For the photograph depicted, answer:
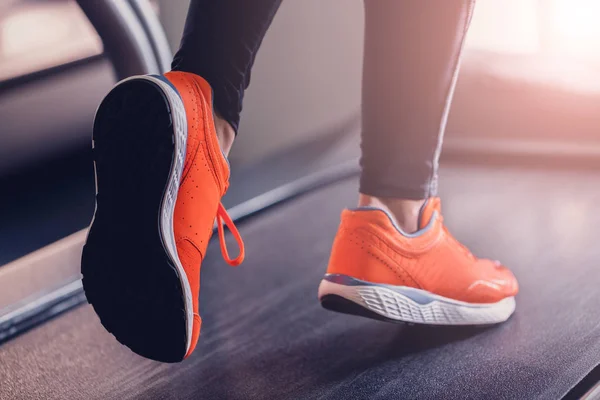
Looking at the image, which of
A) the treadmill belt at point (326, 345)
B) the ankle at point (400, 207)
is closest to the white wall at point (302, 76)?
the treadmill belt at point (326, 345)

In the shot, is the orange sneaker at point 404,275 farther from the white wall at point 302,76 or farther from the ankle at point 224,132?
the white wall at point 302,76

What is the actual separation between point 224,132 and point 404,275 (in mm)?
330

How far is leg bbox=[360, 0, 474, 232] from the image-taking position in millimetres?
714

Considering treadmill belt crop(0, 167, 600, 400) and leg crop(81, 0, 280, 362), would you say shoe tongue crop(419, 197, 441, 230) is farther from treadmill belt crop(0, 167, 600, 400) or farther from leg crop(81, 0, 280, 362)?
leg crop(81, 0, 280, 362)

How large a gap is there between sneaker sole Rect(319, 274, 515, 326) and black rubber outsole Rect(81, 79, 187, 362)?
0.79ft

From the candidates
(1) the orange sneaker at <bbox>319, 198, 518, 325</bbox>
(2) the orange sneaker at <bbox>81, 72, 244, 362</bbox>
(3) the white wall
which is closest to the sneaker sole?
(1) the orange sneaker at <bbox>319, 198, 518, 325</bbox>

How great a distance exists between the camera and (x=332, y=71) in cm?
185

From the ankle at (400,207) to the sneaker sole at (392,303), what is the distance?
0.09 m

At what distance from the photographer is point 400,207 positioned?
32.8 inches

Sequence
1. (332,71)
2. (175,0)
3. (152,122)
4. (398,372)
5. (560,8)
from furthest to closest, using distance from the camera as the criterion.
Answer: (560,8) → (332,71) → (175,0) → (398,372) → (152,122)

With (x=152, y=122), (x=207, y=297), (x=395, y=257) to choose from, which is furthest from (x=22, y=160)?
(x=395, y=257)

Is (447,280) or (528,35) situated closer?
(447,280)

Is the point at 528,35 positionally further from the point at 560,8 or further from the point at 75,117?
the point at 75,117

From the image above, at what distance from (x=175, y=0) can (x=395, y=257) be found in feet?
2.81
